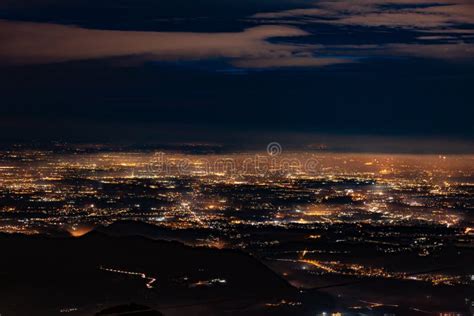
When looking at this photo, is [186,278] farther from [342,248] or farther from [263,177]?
[263,177]

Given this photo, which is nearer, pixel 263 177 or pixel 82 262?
pixel 82 262

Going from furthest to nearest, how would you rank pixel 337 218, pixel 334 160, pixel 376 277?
pixel 334 160, pixel 337 218, pixel 376 277

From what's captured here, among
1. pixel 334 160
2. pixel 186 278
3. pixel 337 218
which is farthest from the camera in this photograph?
pixel 334 160

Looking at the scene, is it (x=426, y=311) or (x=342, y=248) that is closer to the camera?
(x=426, y=311)

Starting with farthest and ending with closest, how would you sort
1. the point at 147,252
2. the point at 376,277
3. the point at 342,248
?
the point at 342,248
the point at 147,252
the point at 376,277

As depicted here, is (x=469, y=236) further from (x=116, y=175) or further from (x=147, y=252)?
(x=116, y=175)

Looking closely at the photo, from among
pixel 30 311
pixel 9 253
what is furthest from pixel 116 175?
pixel 30 311

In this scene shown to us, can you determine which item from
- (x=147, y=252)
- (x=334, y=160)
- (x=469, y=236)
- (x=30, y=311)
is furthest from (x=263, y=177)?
(x=30, y=311)

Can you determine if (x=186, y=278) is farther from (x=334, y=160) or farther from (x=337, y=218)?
(x=334, y=160)

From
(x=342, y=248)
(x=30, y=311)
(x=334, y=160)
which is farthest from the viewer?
(x=334, y=160)
